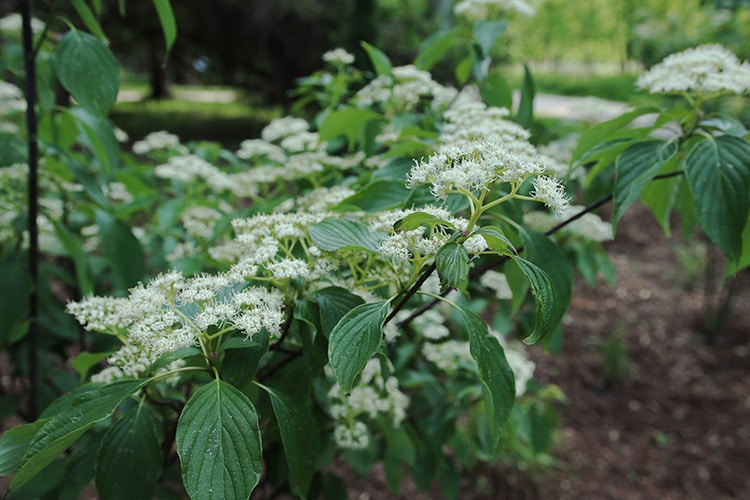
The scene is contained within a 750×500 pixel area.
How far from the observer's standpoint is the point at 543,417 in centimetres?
213

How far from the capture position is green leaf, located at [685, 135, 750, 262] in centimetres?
87

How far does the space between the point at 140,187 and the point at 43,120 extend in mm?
311

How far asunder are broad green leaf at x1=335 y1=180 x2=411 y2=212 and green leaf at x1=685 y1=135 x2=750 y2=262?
48 centimetres

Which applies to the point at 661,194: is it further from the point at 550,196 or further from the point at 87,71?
the point at 87,71

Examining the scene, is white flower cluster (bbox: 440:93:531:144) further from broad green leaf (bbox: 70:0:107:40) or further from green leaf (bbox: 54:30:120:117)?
broad green leaf (bbox: 70:0:107:40)

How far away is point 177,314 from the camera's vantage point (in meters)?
0.82

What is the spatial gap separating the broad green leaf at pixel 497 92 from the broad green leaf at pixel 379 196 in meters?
0.55

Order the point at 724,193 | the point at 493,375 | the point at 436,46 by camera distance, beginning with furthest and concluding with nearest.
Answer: the point at 436,46, the point at 724,193, the point at 493,375

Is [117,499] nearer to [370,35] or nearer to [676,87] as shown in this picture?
[676,87]

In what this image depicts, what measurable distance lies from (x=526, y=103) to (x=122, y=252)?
1020 mm

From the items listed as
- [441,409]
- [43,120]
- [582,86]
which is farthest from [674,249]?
[582,86]

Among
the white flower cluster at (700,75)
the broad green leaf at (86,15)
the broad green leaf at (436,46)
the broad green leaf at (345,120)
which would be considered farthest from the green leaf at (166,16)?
the white flower cluster at (700,75)

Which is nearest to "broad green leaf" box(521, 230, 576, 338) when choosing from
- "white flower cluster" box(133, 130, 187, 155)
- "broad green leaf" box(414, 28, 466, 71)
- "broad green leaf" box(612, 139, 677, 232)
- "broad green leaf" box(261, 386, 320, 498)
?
"broad green leaf" box(612, 139, 677, 232)

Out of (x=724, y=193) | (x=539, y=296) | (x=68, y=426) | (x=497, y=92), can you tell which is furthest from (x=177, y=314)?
(x=497, y=92)
